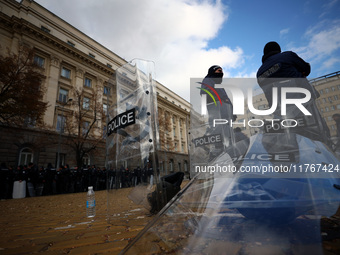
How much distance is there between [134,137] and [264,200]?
144 centimetres

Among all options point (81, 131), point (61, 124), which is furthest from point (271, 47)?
point (81, 131)

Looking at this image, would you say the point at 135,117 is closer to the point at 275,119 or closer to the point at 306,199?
the point at 275,119

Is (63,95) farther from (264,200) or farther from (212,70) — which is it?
(264,200)

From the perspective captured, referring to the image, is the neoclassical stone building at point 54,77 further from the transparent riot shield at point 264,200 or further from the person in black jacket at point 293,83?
the transparent riot shield at point 264,200

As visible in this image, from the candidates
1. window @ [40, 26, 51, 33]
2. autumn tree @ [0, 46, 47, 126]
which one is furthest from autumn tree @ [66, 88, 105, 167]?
window @ [40, 26, 51, 33]

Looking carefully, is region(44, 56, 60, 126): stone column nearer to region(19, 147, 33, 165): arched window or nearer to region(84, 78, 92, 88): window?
region(19, 147, 33, 165): arched window

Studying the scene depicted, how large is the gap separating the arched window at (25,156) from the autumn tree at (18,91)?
14.9ft

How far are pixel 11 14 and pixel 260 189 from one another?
23586 mm

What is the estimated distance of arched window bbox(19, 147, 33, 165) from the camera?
14.2m

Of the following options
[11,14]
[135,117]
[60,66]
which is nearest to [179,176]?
[135,117]

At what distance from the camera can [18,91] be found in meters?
10.0

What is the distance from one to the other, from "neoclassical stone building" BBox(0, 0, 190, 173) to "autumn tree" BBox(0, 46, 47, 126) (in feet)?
9.42

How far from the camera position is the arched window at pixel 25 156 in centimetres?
1420

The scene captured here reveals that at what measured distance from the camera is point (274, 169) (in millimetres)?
929
